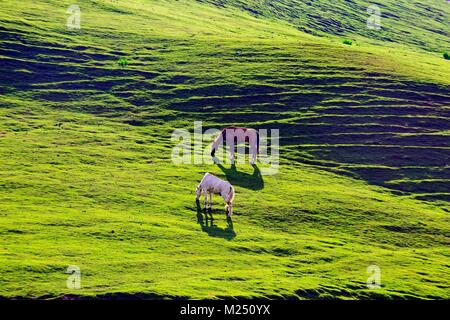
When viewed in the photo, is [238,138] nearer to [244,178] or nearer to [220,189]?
[244,178]

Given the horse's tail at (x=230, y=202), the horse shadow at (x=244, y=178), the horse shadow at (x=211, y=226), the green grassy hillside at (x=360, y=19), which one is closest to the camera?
the horse shadow at (x=211, y=226)

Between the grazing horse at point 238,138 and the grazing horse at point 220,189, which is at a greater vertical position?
the grazing horse at point 238,138

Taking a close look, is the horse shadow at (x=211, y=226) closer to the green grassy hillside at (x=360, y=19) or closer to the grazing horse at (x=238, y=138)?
the grazing horse at (x=238, y=138)

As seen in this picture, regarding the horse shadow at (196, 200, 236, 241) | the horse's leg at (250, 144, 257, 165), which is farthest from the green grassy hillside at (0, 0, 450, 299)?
the horse's leg at (250, 144, 257, 165)

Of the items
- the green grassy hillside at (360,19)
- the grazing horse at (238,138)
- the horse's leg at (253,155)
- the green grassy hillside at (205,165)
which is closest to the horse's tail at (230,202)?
the green grassy hillside at (205,165)

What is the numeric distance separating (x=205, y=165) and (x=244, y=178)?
3.16 m

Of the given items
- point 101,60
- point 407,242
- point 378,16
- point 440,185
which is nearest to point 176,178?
point 407,242

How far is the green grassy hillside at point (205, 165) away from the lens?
3253cm

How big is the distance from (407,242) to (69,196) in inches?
743

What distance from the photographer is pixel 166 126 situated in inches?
2127

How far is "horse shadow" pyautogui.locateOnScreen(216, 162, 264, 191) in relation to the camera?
43.6 meters

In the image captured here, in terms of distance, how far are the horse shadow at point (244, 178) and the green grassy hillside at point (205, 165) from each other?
0.61 ft

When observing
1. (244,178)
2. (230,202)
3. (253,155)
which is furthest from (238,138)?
(230,202)

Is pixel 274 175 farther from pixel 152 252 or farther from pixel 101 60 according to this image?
pixel 101 60
